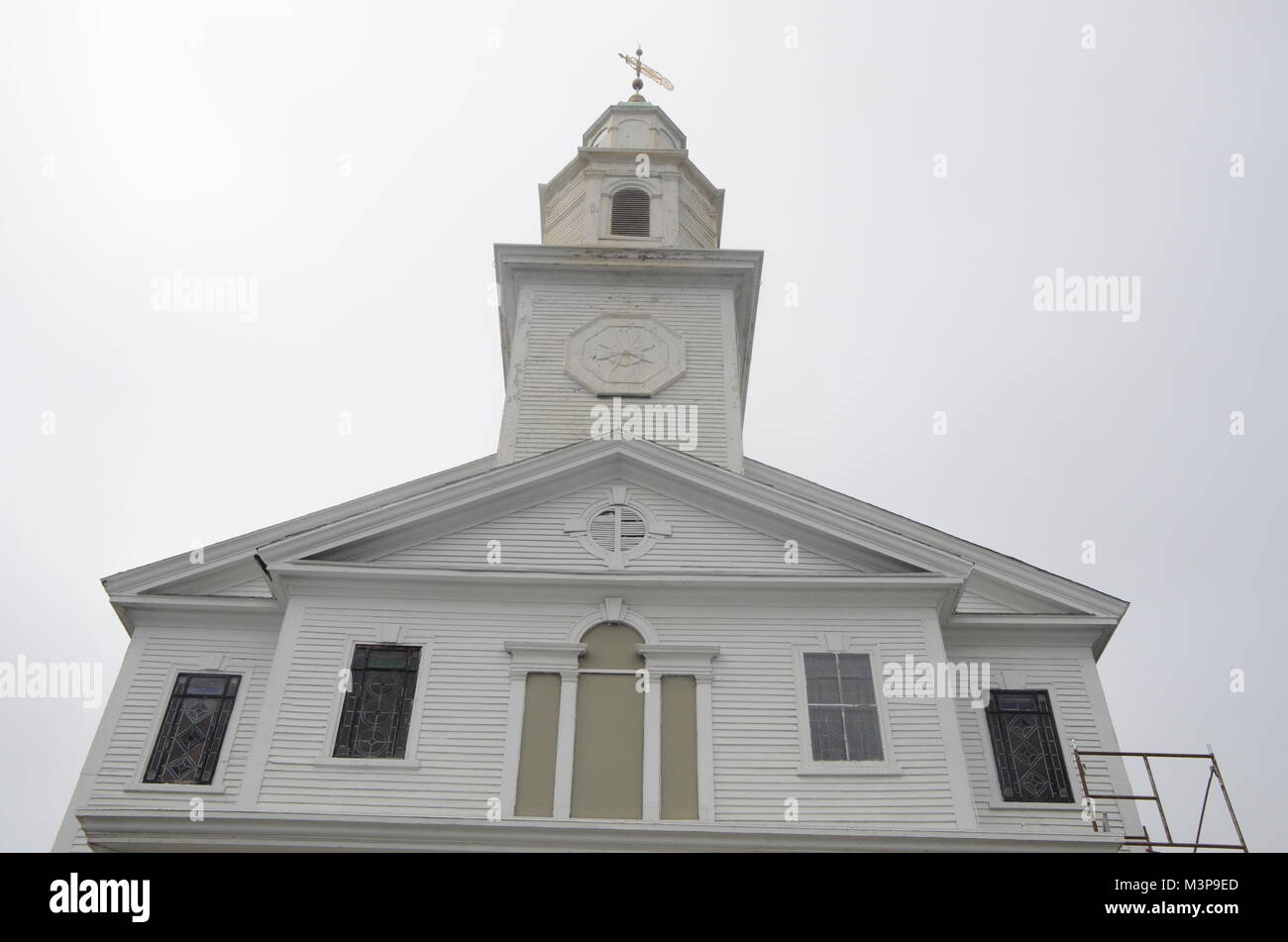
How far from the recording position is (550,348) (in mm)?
20953

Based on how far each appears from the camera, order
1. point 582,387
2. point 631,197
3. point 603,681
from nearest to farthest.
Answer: point 603,681, point 582,387, point 631,197

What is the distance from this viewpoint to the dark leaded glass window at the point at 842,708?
46.0 ft

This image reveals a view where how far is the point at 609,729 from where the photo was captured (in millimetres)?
14055

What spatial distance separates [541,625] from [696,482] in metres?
2.91

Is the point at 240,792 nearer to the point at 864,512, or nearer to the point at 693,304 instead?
the point at 864,512

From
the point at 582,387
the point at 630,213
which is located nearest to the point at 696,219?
the point at 630,213

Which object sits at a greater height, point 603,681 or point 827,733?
point 603,681

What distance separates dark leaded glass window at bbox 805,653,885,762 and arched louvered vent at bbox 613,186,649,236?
12.0 m

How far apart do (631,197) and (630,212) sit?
37 cm

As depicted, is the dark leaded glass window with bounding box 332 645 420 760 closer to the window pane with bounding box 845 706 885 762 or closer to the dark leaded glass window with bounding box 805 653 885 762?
the dark leaded glass window with bounding box 805 653 885 762

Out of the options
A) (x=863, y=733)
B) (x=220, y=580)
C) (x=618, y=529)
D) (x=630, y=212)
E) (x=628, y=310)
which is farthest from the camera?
(x=630, y=212)

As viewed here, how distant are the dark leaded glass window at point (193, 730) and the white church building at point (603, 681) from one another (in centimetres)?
3
